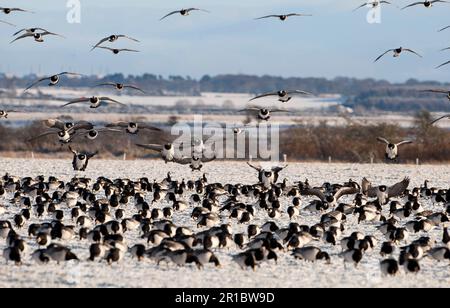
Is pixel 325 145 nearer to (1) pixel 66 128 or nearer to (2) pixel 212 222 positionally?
(1) pixel 66 128

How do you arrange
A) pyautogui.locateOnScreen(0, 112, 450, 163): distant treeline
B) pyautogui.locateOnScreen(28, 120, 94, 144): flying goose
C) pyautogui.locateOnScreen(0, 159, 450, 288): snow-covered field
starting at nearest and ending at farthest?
pyautogui.locateOnScreen(0, 159, 450, 288): snow-covered field → pyautogui.locateOnScreen(28, 120, 94, 144): flying goose → pyautogui.locateOnScreen(0, 112, 450, 163): distant treeline

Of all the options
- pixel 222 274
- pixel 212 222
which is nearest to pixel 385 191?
pixel 212 222

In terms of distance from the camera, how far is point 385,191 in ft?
81.5

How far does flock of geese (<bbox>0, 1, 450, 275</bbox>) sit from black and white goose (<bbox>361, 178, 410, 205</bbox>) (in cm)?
3

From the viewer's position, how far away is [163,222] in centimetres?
1914

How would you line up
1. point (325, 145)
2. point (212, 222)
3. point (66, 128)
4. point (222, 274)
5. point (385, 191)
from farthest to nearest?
point (325, 145)
point (66, 128)
point (385, 191)
point (212, 222)
point (222, 274)

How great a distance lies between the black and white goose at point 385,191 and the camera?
2447 cm

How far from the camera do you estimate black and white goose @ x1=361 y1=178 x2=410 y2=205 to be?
963 inches

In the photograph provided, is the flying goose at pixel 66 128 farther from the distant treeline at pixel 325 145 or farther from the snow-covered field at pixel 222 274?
the distant treeline at pixel 325 145

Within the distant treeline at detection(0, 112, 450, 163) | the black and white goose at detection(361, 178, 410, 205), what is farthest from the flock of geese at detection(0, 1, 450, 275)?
the distant treeline at detection(0, 112, 450, 163)

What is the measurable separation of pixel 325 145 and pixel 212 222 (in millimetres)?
35491

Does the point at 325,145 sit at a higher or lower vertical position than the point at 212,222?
higher

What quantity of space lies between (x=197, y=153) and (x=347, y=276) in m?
19.7

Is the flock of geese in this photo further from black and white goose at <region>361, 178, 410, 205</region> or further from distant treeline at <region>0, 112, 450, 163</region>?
distant treeline at <region>0, 112, 450, 163</region>
